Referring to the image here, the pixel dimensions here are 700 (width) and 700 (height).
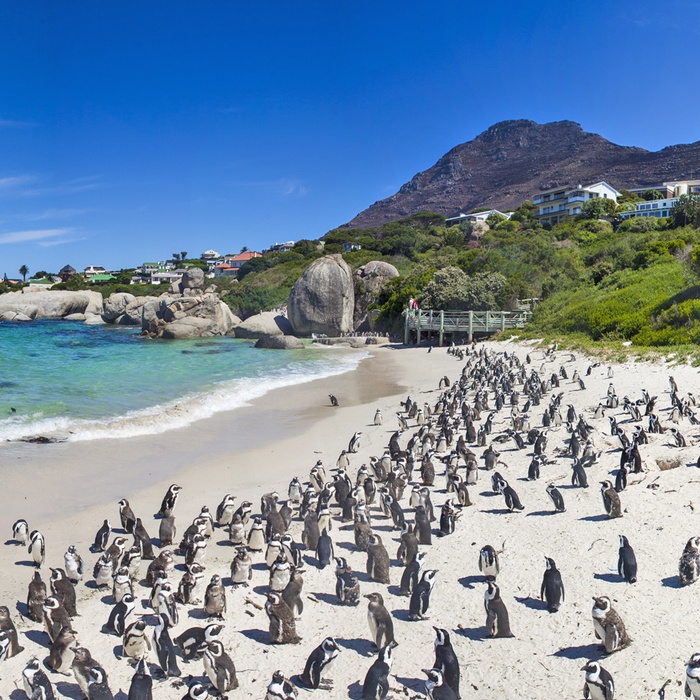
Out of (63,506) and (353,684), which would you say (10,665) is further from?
(63,506)

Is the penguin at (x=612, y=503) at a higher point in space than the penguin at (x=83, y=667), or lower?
higher

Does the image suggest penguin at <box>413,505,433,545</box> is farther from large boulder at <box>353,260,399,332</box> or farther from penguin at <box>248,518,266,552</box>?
large boulder at <box>353,260,399,332</box>

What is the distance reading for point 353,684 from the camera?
5.93 metres

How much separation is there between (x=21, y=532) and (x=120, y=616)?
3.30m

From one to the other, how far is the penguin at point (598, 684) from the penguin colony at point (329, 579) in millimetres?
10

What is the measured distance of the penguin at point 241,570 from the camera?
312 inches

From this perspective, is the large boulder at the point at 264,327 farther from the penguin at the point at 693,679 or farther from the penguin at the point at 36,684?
the penguin at the point at 693,679

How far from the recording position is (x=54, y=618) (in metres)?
6.64

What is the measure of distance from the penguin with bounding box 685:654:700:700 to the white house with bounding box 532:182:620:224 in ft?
275

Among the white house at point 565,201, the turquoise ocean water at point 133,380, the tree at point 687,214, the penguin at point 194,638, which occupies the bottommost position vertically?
the penguin at point 194,638

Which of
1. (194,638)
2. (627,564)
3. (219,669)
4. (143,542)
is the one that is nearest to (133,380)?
(143,542)

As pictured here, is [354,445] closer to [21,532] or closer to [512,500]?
[512,500]

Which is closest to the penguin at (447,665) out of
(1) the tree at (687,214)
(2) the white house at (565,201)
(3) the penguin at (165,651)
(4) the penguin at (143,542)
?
(3) the penguin at (165,651)

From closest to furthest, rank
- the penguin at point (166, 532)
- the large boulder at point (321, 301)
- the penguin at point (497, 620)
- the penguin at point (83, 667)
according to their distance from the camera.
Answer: the penguin at point (83, 667) → the penguin at point (497, 620) → the penguin at point (166, 532) → the large boulder at point (321, 301)
